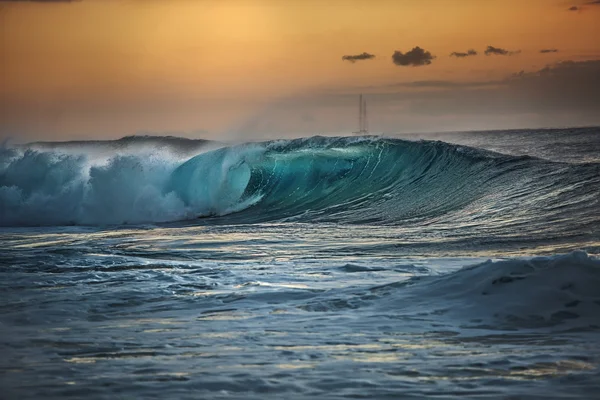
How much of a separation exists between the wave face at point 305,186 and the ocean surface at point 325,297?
0.13 m

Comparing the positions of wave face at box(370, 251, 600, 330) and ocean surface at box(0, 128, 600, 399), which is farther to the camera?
wave face at box(370, 251, 600, 330)

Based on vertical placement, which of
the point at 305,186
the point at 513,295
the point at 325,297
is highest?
the point at 305,186

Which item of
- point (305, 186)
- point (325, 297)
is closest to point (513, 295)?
point (325, 297)

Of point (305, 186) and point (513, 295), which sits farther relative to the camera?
point (305, 186)

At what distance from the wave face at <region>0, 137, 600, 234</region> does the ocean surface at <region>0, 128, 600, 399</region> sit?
0.13 metres

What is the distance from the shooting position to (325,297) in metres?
7.51

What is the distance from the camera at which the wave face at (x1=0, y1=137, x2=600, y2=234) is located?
55.6 ft

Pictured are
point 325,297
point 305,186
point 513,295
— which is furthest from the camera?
point 305,186

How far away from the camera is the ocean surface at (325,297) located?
197 inches

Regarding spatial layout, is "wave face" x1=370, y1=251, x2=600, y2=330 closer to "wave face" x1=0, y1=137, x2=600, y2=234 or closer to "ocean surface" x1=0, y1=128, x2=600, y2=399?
"ocean surface" x1=0, y1=128, x2=600, y2=399

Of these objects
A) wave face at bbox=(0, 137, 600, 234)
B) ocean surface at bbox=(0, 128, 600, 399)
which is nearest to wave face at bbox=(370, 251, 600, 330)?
ocean surface at bbox=(0, 128, 600, 399)

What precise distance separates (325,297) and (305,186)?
603 inches

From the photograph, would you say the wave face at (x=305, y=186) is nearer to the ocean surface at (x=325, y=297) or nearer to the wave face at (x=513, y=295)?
the ocean surface at (x=325, y=297)

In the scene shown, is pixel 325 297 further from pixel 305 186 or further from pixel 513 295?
pixel 305 186
